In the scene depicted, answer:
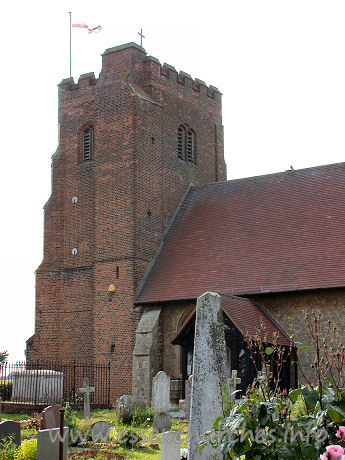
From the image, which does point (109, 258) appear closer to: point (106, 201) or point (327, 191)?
point (106, 201)

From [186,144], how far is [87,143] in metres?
3.98

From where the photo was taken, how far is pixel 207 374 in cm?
988

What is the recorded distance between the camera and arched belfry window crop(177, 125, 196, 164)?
2891 centimetres

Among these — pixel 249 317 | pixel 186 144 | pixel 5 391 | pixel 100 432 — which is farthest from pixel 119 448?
pixel 186 144

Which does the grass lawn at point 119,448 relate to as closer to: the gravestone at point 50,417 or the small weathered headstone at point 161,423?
the small weathered headstone at point 161,423

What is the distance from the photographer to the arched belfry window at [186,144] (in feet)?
94.8

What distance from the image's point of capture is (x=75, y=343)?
27.0 metres

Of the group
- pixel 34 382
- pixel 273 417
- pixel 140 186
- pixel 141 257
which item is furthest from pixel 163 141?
pixel 273 417

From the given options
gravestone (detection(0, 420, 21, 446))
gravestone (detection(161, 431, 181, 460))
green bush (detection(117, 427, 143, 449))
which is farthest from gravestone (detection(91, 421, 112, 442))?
gravestone (detection(161, 431, 181, 460))

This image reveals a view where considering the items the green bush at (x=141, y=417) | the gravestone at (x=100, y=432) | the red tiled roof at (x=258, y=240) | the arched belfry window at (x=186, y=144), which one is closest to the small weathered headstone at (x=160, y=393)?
the green bush at (x=141, y=417)

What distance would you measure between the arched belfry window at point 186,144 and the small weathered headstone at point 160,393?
40.5 feet

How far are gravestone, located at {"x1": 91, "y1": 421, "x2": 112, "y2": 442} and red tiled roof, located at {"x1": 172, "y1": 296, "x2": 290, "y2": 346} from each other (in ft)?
22.1

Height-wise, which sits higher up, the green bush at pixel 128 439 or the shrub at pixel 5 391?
the shrub at pixel 5 391

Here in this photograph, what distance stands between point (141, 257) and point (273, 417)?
58.4 ft
